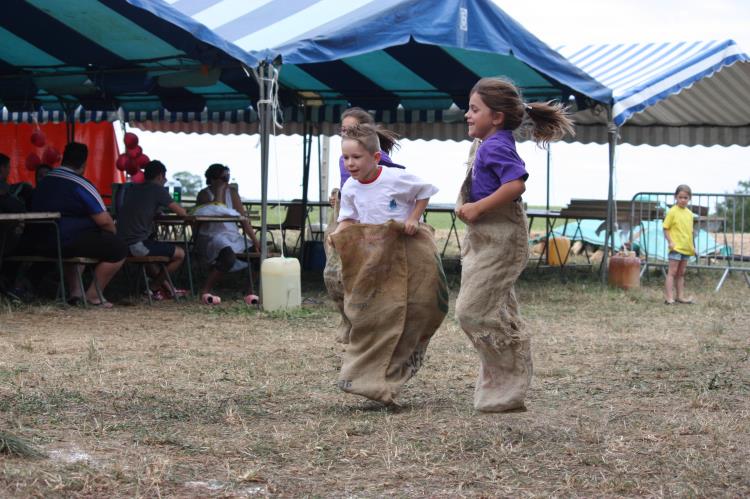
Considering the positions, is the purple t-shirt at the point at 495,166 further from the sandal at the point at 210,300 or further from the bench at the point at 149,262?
the sandal at the point at 210,300

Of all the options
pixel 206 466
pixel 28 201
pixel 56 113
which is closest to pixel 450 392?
pixel 206 466

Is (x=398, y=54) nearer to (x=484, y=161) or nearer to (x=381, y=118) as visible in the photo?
(x=381, y=118)

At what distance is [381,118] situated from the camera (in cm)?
1403

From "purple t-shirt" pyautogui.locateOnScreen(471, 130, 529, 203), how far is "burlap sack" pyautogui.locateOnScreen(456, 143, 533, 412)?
0.24 feet

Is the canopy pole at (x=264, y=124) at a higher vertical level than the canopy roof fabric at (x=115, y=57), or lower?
lower

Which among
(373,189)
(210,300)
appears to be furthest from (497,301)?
(210,300)

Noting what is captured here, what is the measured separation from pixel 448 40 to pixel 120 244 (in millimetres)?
3329

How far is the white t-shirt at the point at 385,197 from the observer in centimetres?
470

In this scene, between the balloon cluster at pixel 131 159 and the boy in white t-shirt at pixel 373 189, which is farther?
the balloon cluster at pixel 131 159

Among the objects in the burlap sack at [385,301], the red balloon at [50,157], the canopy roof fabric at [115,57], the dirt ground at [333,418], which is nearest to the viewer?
the dirt ground at [333,418]

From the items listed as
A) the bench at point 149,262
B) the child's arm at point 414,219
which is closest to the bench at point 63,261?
the bench at point 149,262

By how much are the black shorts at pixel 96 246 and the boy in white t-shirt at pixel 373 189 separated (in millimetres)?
4302

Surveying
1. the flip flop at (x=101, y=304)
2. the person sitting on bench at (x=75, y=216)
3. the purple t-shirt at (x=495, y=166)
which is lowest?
the flip flop at (x=101, y=304)

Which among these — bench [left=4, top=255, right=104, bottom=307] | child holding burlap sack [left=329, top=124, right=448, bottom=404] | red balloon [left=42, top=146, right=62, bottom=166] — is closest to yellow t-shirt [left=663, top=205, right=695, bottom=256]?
bench [left=4, top=255, right=104, bottom=307]
